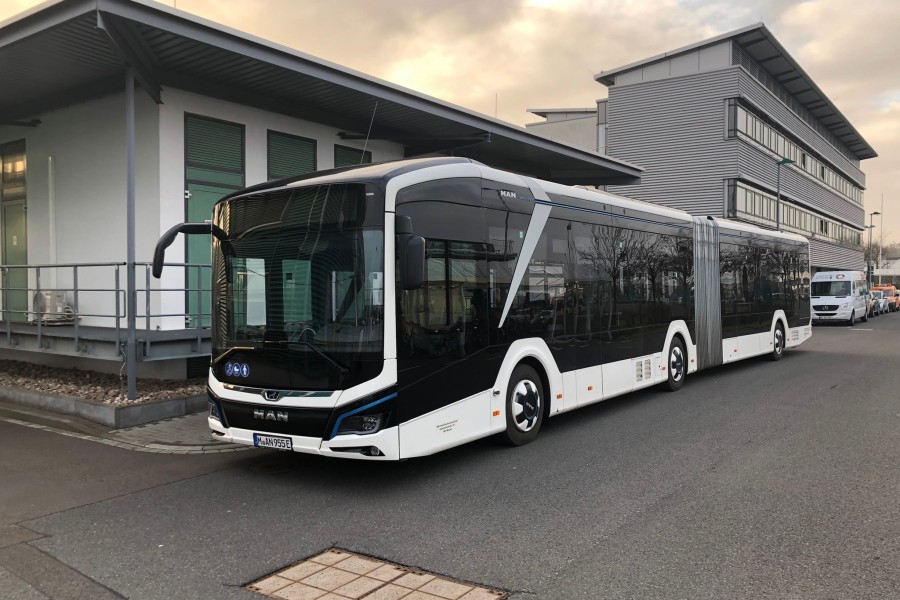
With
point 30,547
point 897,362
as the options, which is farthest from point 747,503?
point 897,362

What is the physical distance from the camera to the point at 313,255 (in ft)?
19.6

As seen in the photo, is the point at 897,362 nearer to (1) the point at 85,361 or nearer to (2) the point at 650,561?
(2) the point at 650,561

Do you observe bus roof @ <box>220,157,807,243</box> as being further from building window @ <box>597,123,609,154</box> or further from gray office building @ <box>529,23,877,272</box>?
building window @ <box>597,123,609,154</box>

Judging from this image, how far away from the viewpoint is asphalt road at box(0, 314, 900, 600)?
412 centimetres

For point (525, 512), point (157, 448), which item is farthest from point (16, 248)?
point (525, 512)

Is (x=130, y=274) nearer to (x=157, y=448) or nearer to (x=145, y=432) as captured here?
(x=145, y=432)

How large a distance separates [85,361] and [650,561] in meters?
10.9

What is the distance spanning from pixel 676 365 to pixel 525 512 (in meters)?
7.00

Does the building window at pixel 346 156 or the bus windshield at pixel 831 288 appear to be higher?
the building window at pixel 346 156

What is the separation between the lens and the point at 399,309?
5887 millimetres

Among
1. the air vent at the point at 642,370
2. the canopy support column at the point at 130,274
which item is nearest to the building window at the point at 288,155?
the canopy support column at the point at 130,274

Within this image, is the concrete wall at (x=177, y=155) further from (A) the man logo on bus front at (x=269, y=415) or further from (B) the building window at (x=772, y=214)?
(B) the building window at (x=772, y=214)

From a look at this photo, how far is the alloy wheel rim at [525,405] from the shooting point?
742 centimetres

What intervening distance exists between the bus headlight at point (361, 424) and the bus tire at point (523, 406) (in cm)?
200
